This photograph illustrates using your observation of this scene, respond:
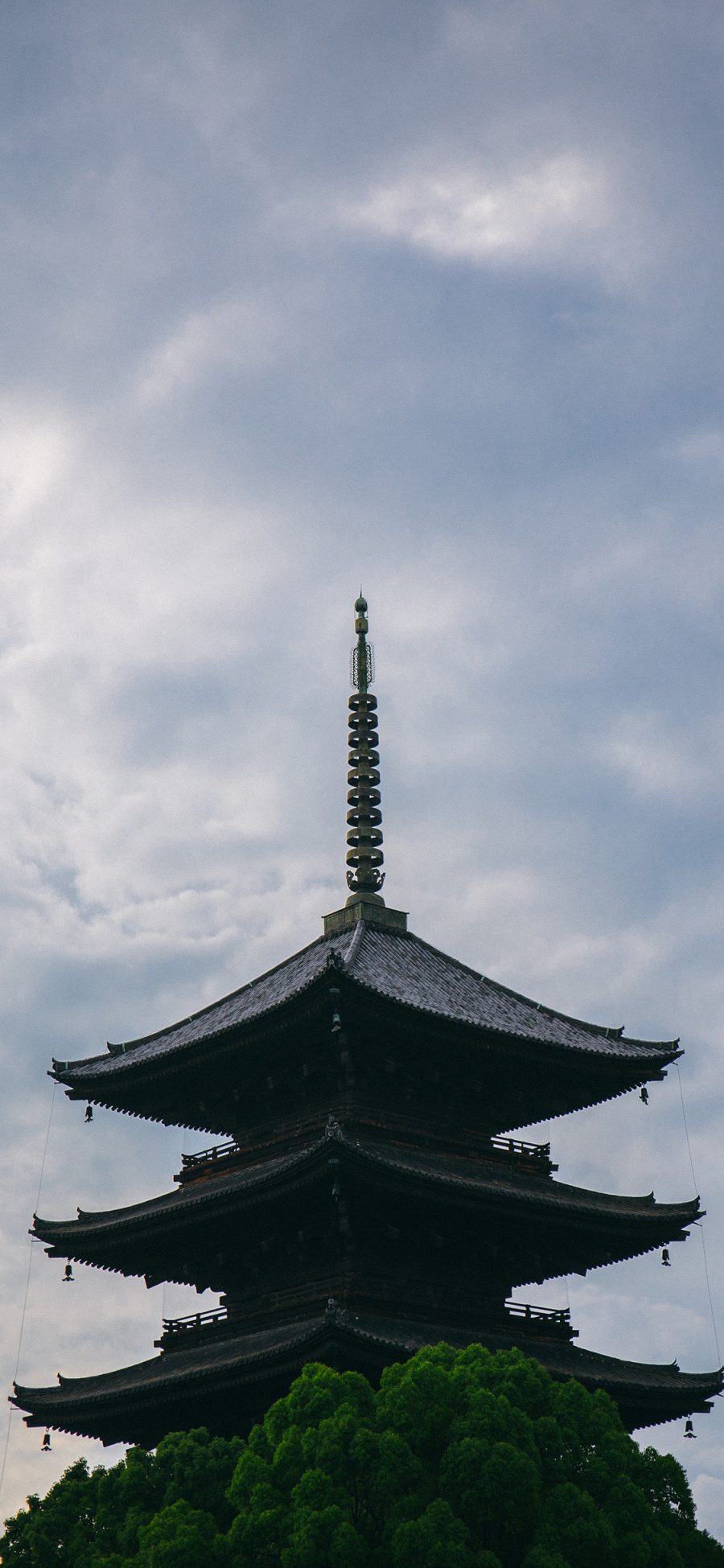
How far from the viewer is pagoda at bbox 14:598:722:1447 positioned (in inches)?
1367

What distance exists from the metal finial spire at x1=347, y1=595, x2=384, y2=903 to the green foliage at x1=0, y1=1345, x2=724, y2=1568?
15.5 metres

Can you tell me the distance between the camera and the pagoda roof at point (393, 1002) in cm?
3769

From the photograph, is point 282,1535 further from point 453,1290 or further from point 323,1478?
point 453,1290

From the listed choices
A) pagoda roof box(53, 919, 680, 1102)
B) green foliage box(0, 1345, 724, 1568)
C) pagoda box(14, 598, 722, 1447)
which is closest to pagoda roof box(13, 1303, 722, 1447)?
pagoda box(14, 598, 722, 1447)

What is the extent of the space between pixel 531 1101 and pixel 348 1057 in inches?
214

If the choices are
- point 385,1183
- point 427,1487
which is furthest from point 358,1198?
point 427,1487

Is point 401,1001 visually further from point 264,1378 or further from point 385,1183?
point 264,1378

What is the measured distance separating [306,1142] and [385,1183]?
10.9 feet

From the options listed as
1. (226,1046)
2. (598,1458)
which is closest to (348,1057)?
(226,1046)

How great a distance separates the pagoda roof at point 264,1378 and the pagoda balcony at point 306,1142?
3.59m

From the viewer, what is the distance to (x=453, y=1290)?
3628 cm

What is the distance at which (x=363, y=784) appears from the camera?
44844 mm

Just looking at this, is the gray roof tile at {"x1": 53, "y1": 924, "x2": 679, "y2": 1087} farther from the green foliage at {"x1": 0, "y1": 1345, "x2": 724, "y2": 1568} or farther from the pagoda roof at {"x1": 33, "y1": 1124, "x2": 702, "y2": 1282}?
the green foliage at {"x1": 0, "y1": 1345, "x2": 724, "y2": 1568}

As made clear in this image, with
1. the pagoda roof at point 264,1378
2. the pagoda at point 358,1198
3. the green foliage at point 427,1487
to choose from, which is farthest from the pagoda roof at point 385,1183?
the green foliage at point 427,1487
